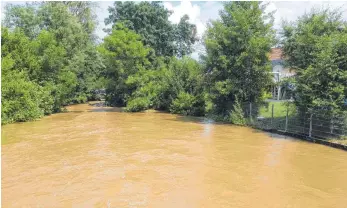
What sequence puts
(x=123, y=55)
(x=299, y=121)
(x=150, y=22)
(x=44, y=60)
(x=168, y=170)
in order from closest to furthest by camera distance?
1. (x=168, y=170)
2. (x=299, y=121)
3. (x=44, y=60)
4. (x=123, y=55)
5. (x=150, y=22)

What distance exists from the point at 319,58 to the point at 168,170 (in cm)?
782

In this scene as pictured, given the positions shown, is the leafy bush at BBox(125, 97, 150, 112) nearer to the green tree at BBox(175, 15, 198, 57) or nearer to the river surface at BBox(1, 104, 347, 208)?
the river surface at BBox(1, 104, 347, 208)

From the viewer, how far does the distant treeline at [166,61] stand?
1295 cm

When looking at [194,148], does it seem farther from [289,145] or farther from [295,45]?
[295,45]

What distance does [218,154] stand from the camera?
401 inches

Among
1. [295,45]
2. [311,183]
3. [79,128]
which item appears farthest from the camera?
[79,128]

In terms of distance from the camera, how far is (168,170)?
829cm

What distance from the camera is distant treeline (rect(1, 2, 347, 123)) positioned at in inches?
510

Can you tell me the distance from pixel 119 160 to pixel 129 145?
218 centimetres

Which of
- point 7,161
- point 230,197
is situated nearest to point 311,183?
point 230,197

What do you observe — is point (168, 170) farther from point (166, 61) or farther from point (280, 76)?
point (166, 61)

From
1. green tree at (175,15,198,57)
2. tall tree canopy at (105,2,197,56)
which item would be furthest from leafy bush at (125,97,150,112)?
green tree at (175,15,198,57)

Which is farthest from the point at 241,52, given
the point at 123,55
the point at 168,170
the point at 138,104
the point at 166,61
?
the point at 166,61

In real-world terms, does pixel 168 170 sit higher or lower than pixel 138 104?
lower
